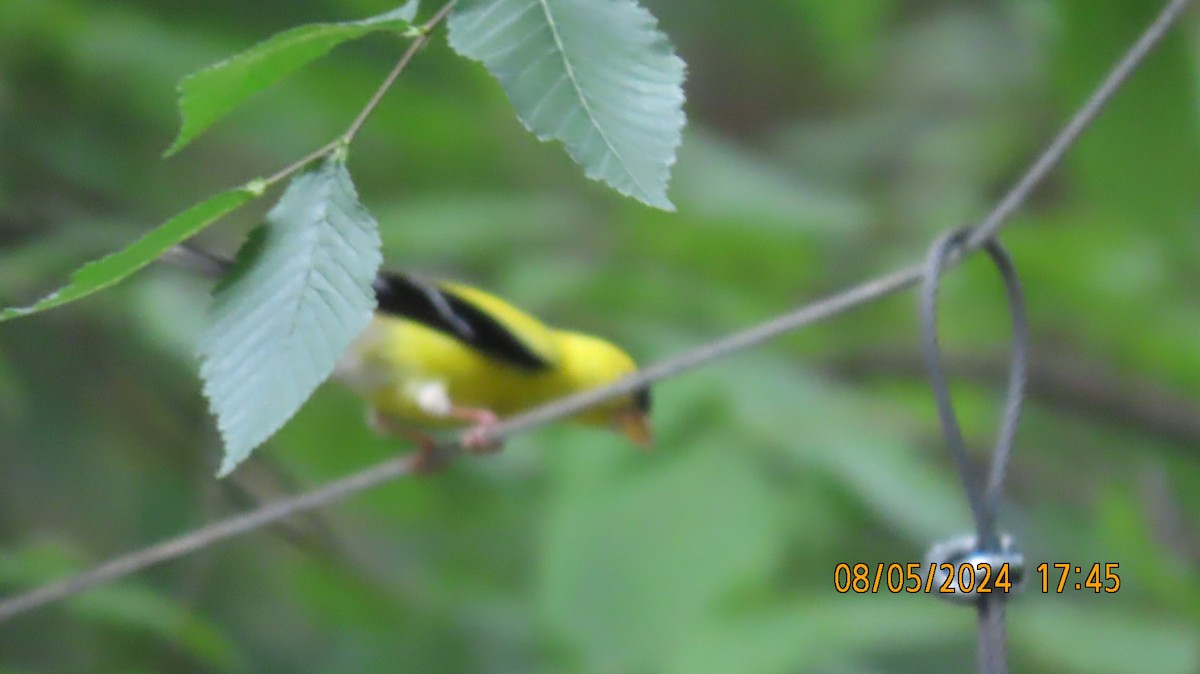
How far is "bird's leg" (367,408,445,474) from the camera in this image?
9.61 feet

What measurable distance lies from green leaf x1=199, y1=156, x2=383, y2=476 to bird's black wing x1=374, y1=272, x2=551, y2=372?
5.24ft

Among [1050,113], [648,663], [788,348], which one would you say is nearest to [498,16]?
[648,663]

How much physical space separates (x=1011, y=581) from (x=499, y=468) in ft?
7.67

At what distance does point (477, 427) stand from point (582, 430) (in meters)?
0.28

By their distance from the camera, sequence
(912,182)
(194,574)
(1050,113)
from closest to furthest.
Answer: (194,574)
(1050,113)
(912,182)

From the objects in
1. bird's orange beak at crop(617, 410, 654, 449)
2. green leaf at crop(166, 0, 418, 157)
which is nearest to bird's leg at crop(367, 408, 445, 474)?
bird's orange beak at crop(617, 410, 654, 449)

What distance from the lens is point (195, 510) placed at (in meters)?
3.80

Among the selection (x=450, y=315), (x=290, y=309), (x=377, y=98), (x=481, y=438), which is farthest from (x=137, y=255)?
(x=450, y=315)

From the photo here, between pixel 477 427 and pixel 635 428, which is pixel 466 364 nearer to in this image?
pixel 477 427

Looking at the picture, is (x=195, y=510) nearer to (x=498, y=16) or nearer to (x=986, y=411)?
(x=986, y=411)

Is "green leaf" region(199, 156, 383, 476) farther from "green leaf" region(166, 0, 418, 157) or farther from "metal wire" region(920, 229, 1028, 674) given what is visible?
"metal wire" region(920, 229, 1028, 674)

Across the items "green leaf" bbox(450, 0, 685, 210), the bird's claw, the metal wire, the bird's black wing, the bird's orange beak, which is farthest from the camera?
the bird's orange beak

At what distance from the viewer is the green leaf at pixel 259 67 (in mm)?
1129

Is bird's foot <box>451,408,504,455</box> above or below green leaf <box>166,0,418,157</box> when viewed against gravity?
above
